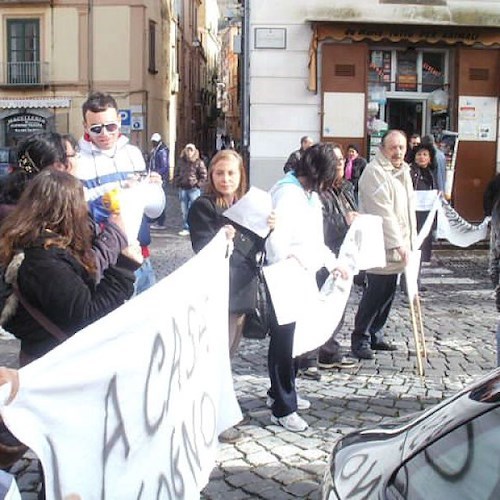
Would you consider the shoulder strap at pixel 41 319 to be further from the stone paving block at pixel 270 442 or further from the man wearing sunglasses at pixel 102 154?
the stone paving block at pixel 270 442

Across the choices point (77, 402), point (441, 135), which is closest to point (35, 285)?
point (77, 402)

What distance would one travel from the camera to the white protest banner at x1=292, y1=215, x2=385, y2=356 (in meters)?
5.38

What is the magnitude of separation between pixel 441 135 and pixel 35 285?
13.7 meters

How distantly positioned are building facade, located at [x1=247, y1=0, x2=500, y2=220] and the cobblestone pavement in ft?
19.4

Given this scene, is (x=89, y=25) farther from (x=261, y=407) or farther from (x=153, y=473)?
(x=153, y=473)

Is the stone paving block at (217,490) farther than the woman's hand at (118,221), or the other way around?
the stone paving block at (217,490)

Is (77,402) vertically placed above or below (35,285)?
below

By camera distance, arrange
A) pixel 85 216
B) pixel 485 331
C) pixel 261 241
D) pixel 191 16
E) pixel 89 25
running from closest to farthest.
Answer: pixel 85 216, pixel 261 241, pixel 485 331, pixel 89 25, pixel 191 16

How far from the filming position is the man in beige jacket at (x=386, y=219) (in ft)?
22.3

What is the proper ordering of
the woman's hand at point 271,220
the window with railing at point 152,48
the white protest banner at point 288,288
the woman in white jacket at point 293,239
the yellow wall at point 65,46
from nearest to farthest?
1. the woman's hand at point 271,220
2. the white protest banner at point 288,288
3. the woman in white jacket at point 293,239
4. the yellow wall at point 65,46
5. the window with railing at point 152,48

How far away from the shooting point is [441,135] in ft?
52.8

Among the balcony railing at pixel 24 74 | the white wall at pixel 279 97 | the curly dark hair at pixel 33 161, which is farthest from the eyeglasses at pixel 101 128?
the balcony railing at pixel 24 74

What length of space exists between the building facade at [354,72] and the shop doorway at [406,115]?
1.63 ft

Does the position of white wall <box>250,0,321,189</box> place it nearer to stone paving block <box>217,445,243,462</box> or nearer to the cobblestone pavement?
the cobblestone pavement
